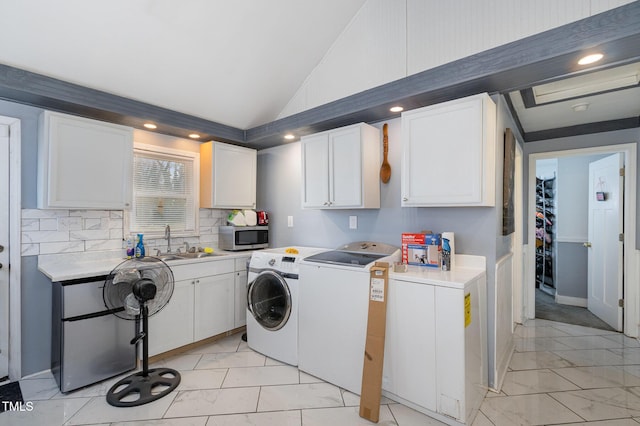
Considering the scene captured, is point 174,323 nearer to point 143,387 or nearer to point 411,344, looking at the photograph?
point 143,387

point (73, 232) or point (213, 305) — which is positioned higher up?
point (73, 232)

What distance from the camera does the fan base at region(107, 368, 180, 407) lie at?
→ 85.0 inches

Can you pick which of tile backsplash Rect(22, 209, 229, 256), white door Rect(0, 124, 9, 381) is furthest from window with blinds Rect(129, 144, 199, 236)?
white door Rect(0, 124, 9, 381)

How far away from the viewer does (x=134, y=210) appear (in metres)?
3.16

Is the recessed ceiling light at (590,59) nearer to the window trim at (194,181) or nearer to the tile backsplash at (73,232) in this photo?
the window trim at (194,181)

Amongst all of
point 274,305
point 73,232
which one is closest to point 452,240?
point 274,305

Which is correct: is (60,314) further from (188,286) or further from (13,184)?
(13,184)

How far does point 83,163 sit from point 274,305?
A: 2.07 meters

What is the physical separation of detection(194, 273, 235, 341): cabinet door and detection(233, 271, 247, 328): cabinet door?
51 mm

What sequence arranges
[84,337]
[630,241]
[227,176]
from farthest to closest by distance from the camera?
[227,176] → [630,241] → [84,337]

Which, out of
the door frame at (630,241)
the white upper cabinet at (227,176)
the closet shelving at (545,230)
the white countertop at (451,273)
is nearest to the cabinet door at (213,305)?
the white upper cabinet at (227,176)

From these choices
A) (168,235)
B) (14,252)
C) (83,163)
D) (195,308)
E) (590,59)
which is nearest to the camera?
(590,59)

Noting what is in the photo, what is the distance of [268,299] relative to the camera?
3053mm

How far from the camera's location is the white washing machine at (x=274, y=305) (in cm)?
271
